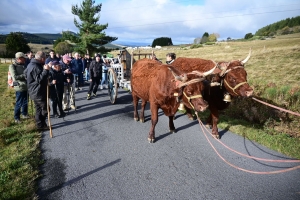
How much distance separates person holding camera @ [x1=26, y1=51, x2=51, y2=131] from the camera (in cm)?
481

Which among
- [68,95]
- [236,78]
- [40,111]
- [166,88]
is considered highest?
[236,78]

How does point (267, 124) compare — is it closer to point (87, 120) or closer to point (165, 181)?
point (165, 181)

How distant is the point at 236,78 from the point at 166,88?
1.64m

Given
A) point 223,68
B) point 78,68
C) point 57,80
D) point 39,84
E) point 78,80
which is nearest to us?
point 223,68

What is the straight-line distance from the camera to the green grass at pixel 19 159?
9.30 feet

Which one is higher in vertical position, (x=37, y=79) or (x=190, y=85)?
(x=37, y=79)

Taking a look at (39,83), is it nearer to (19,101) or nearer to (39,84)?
(39,84)

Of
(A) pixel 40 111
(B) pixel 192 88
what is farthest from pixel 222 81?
(A) pixel 40 111

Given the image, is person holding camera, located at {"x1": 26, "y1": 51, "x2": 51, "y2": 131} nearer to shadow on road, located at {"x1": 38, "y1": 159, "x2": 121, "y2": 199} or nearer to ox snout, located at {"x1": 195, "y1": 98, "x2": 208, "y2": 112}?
shadow on road, located at {"x1": 38, "y1": 159, "x2": 121, "y2": 199}

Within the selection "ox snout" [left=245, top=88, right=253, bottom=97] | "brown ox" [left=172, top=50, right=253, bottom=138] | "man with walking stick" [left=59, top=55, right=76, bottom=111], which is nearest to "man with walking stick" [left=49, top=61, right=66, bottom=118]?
"man with walking stick" [left=59, top=55, right=76, bottom=111]

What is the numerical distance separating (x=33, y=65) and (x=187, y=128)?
4.56m

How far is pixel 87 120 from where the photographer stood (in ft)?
19.6

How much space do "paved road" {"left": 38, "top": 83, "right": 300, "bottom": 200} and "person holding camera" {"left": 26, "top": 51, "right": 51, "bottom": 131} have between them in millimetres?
521

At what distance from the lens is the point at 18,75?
5.55 meters
